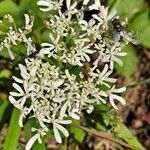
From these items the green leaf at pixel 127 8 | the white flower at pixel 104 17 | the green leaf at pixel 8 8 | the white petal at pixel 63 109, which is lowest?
the white petal at pixel 63 109

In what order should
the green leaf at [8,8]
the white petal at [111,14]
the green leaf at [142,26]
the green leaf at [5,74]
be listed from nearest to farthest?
the white petal at [111,14] → the green leaf at [8,8] → the green leaf at [142,26] → the green leaf at [5,74]

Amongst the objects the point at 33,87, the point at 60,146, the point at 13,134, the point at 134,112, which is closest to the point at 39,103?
the point at 33,87

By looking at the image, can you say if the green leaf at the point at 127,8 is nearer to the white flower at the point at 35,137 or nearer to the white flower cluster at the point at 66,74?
the white flower cluster at the point at 66,74

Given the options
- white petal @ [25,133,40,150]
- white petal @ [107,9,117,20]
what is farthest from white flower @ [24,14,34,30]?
white petal @ [25,133,40,150]

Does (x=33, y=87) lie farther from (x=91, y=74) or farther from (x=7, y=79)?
(x=7, y=79)

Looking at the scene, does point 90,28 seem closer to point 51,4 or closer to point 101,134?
point 51,4

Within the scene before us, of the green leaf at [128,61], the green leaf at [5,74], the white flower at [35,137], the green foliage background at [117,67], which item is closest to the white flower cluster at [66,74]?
the white flower at [35,137]

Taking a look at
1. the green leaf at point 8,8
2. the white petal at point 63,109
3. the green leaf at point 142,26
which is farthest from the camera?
the green leaf at point 142,26
